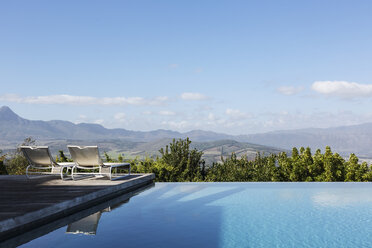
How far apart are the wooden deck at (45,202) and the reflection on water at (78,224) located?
65 mm

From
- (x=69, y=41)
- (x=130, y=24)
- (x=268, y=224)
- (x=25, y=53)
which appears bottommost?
(x=268, y=224)

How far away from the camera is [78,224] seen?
195 inches

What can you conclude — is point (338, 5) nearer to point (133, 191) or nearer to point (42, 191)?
point (133, 191)

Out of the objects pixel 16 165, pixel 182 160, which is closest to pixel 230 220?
pixel 182 160

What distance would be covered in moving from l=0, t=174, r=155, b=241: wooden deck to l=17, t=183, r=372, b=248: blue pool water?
0.24 m

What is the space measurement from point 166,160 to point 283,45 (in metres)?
31.5

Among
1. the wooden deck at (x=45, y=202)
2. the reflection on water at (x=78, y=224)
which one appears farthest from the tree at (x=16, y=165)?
the reflection on water at (x=78, y=224)

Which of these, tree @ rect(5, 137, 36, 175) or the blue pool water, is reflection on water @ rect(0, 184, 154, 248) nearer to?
the blue pool water

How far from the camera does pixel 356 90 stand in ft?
393

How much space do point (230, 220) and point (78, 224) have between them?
2415 mm

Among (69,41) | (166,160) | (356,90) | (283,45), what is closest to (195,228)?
(166,160)

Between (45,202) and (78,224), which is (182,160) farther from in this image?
(45,202)

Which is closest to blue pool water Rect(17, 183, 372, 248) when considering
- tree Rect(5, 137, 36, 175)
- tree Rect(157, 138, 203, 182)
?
tree Rect(157, 138, 203, 182)

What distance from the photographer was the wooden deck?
3.88 meters
